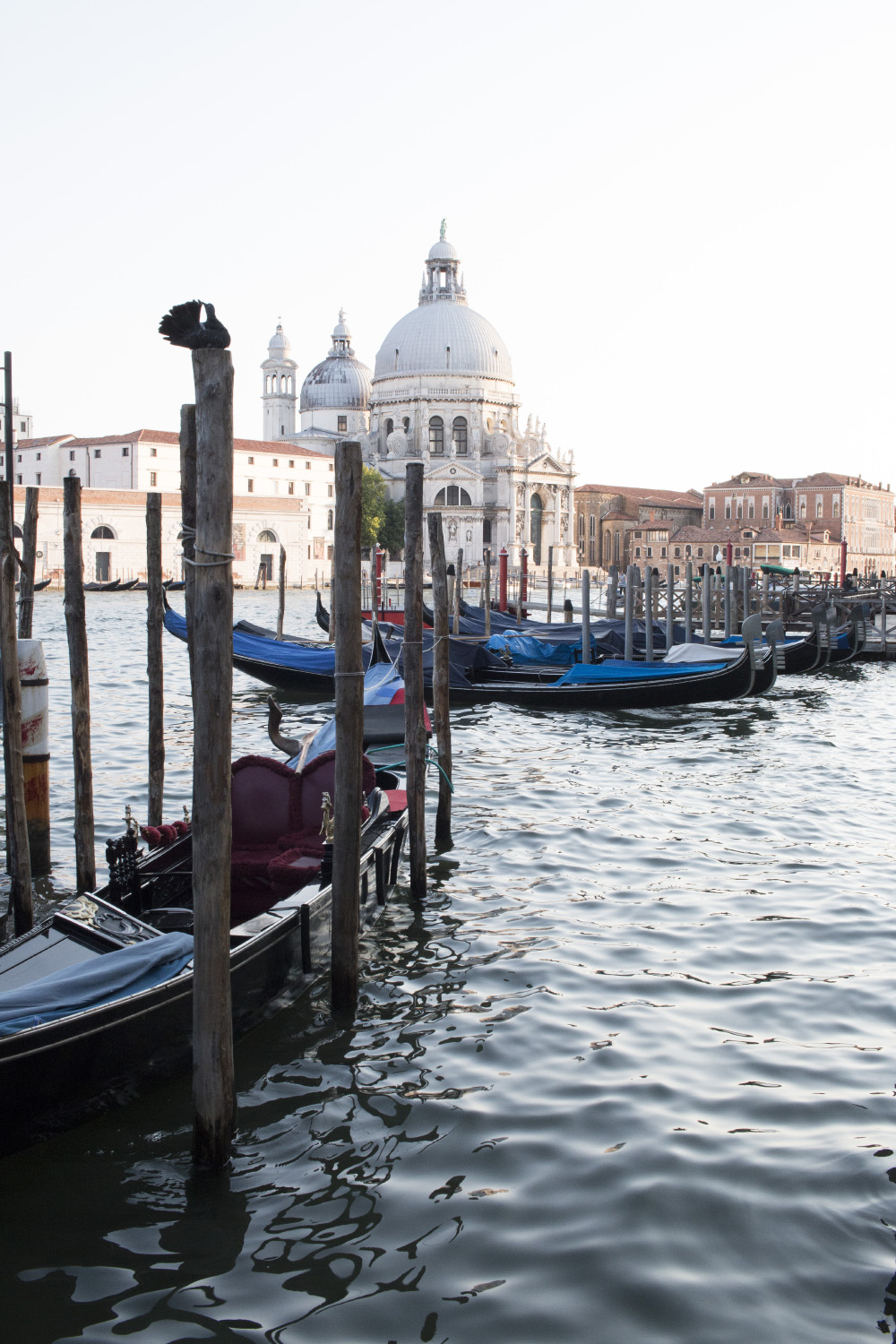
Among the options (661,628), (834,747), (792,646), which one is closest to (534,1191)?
(834,747)

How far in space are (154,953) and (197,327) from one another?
61.6 inches

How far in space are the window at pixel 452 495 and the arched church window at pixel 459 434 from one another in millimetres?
2532

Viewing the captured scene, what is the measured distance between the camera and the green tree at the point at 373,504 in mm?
45934

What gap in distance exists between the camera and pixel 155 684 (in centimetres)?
549

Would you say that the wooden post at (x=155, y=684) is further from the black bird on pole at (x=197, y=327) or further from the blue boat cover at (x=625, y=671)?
the blue boat cover at (x=625, y=671)

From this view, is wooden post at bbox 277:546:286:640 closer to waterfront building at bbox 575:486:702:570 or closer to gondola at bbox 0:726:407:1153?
gondola at bbox 0:726:407:1153

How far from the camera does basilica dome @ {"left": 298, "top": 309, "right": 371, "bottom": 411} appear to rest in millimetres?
58062

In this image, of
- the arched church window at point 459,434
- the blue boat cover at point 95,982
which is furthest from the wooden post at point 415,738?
the arched church window at point 459,434

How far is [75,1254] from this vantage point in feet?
8.09

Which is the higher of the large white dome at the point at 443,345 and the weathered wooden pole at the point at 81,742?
the large white dome at the point at 443,345

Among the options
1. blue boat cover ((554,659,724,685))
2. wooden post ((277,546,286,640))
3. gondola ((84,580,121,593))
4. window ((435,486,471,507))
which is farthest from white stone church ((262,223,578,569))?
blue boat cover ((554,659,724,685))

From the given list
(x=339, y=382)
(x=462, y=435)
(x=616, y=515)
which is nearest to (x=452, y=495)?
(x=462, y=435)

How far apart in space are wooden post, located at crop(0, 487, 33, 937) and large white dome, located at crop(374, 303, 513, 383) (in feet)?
163

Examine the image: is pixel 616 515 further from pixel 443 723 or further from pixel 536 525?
pixel 443 723
